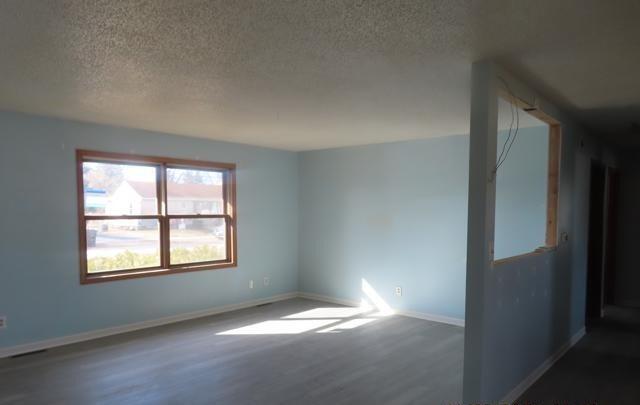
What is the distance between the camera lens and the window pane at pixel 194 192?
4965 millimetres

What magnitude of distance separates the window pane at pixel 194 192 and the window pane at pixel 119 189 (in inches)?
8.9

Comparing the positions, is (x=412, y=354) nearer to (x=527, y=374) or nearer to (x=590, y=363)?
(x=527, y=374)

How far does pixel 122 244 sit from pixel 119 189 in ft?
2.12

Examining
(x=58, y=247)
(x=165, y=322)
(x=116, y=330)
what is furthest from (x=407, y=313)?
(x=58, y=247)

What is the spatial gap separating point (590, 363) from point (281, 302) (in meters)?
3.89

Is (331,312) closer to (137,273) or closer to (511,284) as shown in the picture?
(137,273)

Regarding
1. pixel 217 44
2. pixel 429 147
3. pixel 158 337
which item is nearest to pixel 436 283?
pixel 429 147

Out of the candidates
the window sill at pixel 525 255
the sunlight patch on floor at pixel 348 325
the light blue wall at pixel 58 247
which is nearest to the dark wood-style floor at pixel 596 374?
the window sill at pixel 525 255

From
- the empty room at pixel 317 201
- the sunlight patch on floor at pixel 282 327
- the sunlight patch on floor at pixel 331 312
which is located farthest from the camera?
the sunlight patch on floor at pixel 331 312

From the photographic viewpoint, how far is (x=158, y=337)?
4262mm

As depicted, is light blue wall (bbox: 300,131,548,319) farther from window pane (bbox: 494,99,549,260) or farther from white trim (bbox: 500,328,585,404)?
white trim (bbox: 500,328,585,404)

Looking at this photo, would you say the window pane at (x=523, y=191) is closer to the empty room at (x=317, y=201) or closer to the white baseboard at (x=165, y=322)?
the empty room at (x=317, y=201)

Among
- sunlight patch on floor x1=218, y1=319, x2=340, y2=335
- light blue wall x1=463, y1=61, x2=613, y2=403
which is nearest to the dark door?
light blue wall x1=463, y1=61, x2=613, y2=403

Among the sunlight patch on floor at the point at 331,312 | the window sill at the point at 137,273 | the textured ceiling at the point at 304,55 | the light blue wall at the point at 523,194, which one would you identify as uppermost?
the textured ceiling at the point at 304,55
